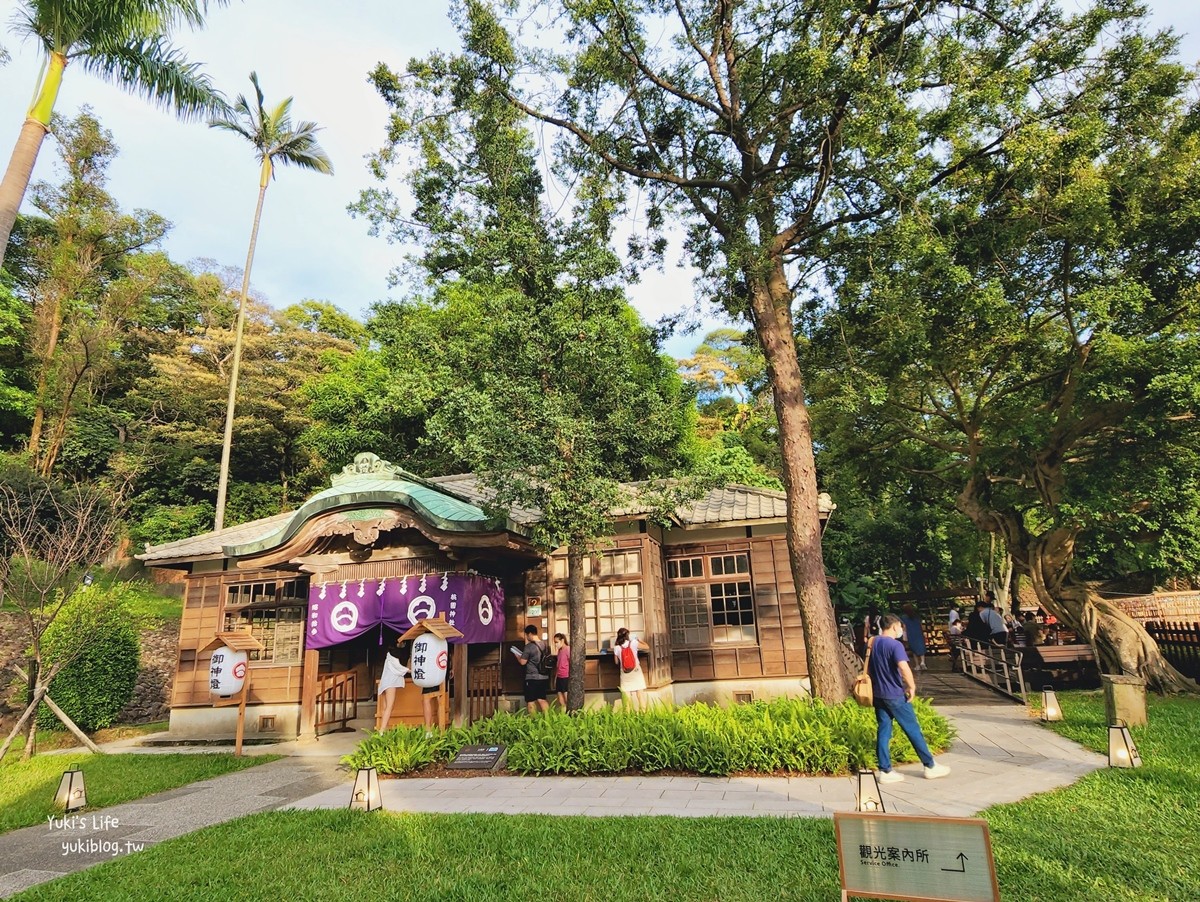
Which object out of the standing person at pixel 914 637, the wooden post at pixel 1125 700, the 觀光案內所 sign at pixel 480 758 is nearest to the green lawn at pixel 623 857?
the 觀光案內所 sign at pixel 480 758

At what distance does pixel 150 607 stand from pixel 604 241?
64.5 feet

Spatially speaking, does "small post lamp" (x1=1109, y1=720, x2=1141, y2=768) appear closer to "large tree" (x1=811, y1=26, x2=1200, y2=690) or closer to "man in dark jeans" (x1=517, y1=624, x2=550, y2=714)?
"large tree" (x1=811, y1=26, x2=1200, y2=690)

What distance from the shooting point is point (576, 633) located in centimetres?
1032

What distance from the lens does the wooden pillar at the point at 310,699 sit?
38.3 feet

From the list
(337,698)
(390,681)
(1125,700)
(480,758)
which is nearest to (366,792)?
(480,758)

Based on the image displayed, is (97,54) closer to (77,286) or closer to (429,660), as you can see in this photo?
(429,660)

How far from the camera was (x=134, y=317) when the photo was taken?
27.6 meters

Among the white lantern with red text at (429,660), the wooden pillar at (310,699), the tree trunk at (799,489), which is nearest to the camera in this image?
the white lantern with red text at (429,660)

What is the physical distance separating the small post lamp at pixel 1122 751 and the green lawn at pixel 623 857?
1.31ft

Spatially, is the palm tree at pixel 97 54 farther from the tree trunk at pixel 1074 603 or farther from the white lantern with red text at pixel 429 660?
the tree trunk at pixel 1074 603

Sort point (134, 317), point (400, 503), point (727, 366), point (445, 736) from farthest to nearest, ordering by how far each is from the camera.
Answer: point (727, 366), point (134, 317), point (400, 503), point (445, 736)

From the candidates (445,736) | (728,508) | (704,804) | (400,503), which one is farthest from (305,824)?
(728,508)

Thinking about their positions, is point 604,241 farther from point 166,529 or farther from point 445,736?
point 166,529

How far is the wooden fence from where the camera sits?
12656mm
